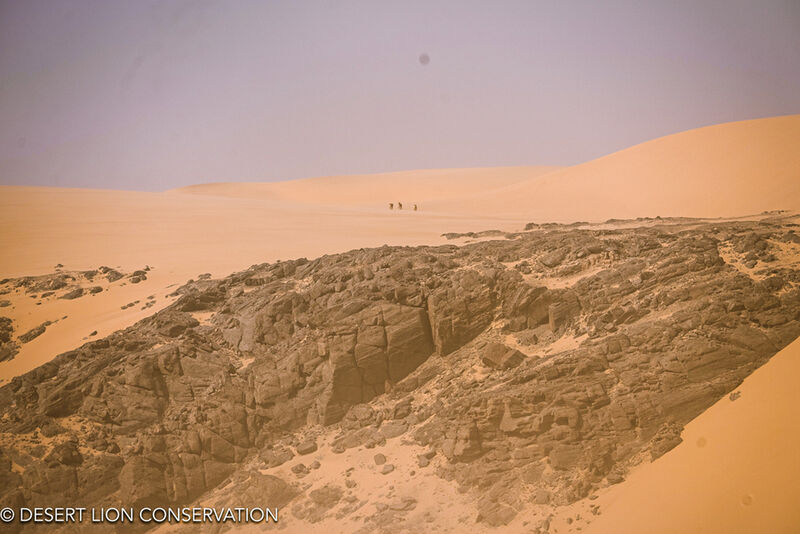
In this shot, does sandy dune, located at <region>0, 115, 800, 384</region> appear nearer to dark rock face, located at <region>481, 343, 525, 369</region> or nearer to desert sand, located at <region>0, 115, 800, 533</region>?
desert sand, located at <region>0, 115, 800, 533</region>

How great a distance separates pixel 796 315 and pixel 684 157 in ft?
108

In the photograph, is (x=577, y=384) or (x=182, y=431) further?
(x=182, y=431)

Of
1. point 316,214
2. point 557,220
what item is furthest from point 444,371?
point 316,214

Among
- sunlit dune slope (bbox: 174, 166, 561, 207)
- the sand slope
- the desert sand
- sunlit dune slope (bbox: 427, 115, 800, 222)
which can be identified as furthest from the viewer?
sunlit dune slope (bbox: 174, 166, 561, 207)

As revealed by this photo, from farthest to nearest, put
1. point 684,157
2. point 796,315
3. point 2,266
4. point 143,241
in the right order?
point 684,157 < point 143,241 < point 2,266 < point 796,315

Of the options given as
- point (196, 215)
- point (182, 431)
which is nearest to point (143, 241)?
point (196, 215)

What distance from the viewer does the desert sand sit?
745 cm

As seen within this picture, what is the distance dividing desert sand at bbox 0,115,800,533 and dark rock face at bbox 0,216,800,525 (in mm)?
684

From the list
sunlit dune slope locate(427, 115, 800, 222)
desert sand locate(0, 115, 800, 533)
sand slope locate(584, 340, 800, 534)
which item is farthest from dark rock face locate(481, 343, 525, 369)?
sunlit dune slope locate(427, 115, 800, 222)

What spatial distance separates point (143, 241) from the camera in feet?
84.9

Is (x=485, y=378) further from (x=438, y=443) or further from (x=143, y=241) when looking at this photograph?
(x=143, y=241)

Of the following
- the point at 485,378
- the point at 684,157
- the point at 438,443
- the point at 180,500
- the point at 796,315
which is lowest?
the point at 180,500

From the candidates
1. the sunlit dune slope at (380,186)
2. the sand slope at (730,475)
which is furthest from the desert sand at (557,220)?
the sunlit dune slope at (380,186)

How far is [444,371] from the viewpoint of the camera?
38.0ft
